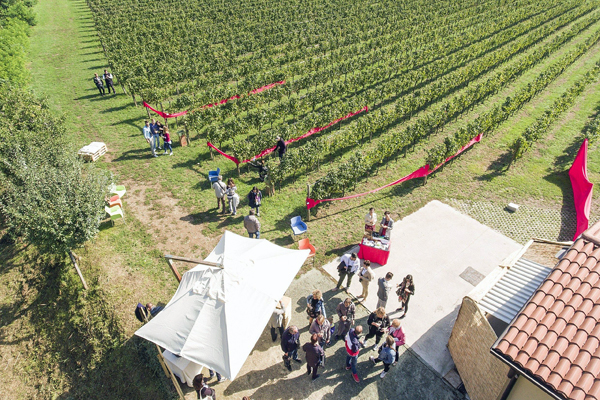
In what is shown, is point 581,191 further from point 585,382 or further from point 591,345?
point 585,382

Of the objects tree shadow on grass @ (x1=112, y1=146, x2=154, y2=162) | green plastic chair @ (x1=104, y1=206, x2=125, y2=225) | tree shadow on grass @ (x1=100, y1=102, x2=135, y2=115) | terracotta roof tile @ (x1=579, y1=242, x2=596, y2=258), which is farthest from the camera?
tree shadow on grass @ (x1=100, y1=102, x2=135, y2=115)

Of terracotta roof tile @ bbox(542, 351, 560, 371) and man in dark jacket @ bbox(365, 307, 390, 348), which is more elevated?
terracotta roof tile @ bbox(542, 351, 560, 371)

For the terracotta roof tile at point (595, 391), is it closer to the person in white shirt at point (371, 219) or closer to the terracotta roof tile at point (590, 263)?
the terracotta roof tile at point (590, 263)

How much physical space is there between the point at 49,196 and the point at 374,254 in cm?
1046

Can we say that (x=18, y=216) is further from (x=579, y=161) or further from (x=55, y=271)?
(x=579, y=161)

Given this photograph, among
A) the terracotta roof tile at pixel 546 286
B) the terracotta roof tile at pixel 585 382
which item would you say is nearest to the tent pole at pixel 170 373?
the terracotta roof tile at pixel 585 382

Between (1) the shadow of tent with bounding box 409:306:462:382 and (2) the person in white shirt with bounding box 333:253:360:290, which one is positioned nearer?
(1) the shadow of tent with bounding box 409:306:462:382

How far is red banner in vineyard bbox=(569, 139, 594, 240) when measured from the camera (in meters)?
13.4

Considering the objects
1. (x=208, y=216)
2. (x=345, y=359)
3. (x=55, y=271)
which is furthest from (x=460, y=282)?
(x=55, y=271)

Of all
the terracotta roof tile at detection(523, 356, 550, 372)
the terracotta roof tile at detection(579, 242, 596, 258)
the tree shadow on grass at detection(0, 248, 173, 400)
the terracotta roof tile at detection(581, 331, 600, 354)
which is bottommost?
the tree shadow on grass at detection(0, 248, 173, 400)

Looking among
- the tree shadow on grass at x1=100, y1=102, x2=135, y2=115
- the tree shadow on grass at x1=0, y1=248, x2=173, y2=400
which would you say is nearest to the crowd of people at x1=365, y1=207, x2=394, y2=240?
the tree shadow on grass at x1=0, y1=248, x2=173, y2=400

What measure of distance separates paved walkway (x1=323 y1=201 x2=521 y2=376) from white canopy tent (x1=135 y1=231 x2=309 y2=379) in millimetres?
3723

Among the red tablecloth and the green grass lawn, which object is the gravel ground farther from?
the red tablecloth

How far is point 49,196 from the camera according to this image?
10.4 metres
